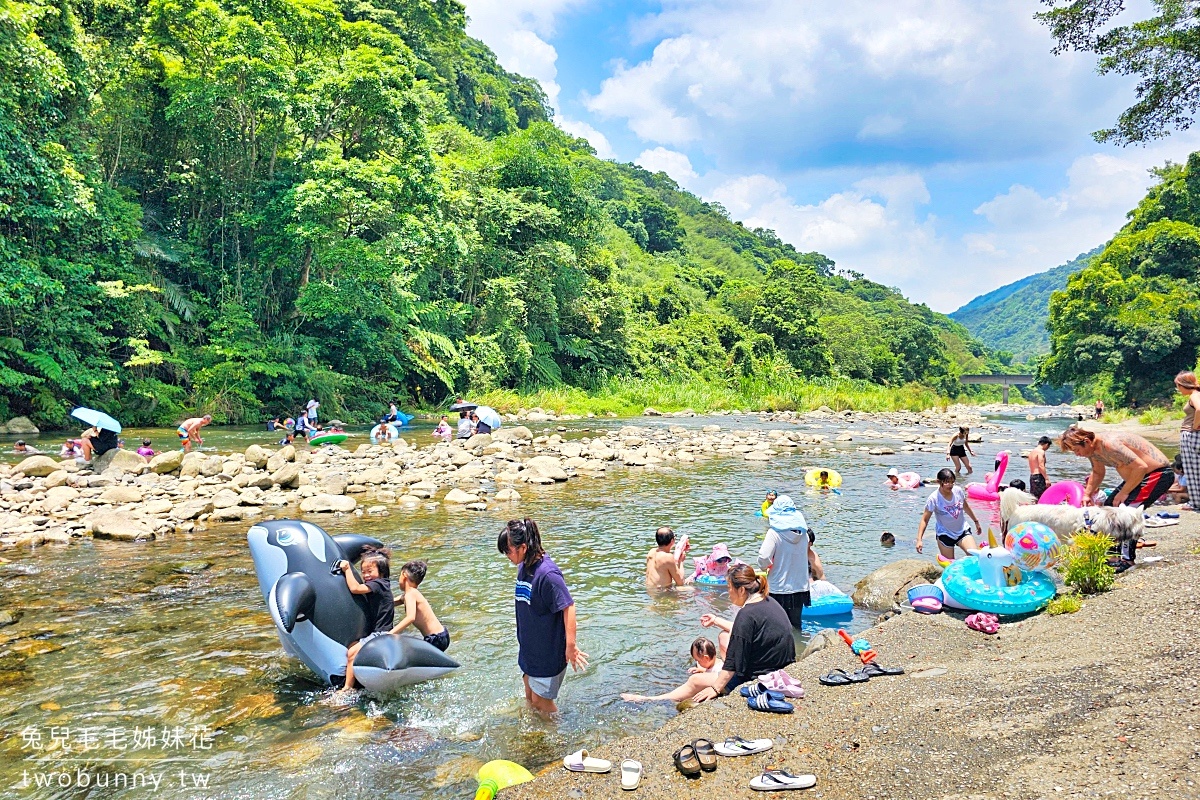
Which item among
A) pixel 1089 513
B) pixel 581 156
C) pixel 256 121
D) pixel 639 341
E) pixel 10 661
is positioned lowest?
pixel 10 661

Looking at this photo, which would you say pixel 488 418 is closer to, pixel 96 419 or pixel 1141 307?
pixel 96 419

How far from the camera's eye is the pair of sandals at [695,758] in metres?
3.80

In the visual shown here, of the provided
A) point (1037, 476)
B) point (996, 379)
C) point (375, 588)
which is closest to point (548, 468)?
point (1037, 476)

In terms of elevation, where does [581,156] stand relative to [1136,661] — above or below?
above

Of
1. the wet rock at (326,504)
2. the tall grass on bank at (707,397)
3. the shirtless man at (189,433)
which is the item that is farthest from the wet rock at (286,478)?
the tall grass on bank at (707,397)

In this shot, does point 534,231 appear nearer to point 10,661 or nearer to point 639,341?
point 639,341

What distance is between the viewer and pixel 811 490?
622 inches

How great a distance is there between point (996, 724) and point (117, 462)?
52.6ft

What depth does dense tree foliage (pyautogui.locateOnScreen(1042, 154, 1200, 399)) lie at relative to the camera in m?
39.2

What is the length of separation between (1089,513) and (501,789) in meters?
5.97

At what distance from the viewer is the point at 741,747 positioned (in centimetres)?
402

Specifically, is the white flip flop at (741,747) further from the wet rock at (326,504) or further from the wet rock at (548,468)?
the wet rock at (548,468)

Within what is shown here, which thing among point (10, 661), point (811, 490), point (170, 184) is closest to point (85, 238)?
point (170, 184)

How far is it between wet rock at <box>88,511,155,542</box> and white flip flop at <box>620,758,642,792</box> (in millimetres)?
9469
